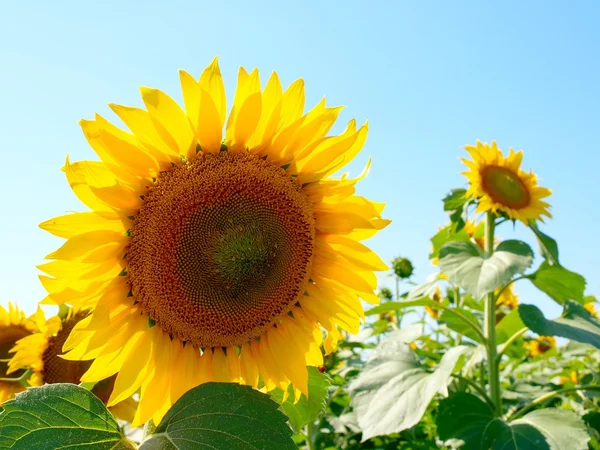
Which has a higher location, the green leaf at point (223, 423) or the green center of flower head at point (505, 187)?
the green center of flower head at point (505, 187)

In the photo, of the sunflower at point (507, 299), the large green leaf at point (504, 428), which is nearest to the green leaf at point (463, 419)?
the large green leaf at point (504, 428)

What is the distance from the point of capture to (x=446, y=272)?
3.78m

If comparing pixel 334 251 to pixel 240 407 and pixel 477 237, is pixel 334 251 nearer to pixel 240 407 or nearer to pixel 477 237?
pixel 240 407

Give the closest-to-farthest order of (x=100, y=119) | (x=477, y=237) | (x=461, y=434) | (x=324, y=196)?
(x=100, y=119), (x=324, y=196), (x=461, y=434), (x=477, y=237)

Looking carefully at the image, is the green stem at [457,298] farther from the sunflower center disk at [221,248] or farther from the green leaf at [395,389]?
the sunflower center disk at [221,248]

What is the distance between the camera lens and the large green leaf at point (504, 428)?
3.05m

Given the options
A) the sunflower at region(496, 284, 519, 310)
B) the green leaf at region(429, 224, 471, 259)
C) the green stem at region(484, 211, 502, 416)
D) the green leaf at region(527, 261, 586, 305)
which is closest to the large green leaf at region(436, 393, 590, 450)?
the green stem at region(484, 211, 502, 416)

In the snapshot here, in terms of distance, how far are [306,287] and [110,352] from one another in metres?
0.58

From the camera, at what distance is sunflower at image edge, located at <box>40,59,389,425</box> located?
159 cm

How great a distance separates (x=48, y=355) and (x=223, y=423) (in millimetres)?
1413

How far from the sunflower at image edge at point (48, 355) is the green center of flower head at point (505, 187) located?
312 centimetres

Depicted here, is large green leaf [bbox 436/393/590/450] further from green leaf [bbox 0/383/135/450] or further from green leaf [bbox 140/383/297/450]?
green leaf [bbox 0/383/135/450]

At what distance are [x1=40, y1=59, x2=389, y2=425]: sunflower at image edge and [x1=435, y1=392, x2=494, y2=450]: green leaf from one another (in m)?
1.63

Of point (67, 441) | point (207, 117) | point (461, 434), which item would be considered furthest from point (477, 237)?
point (67, 441)
